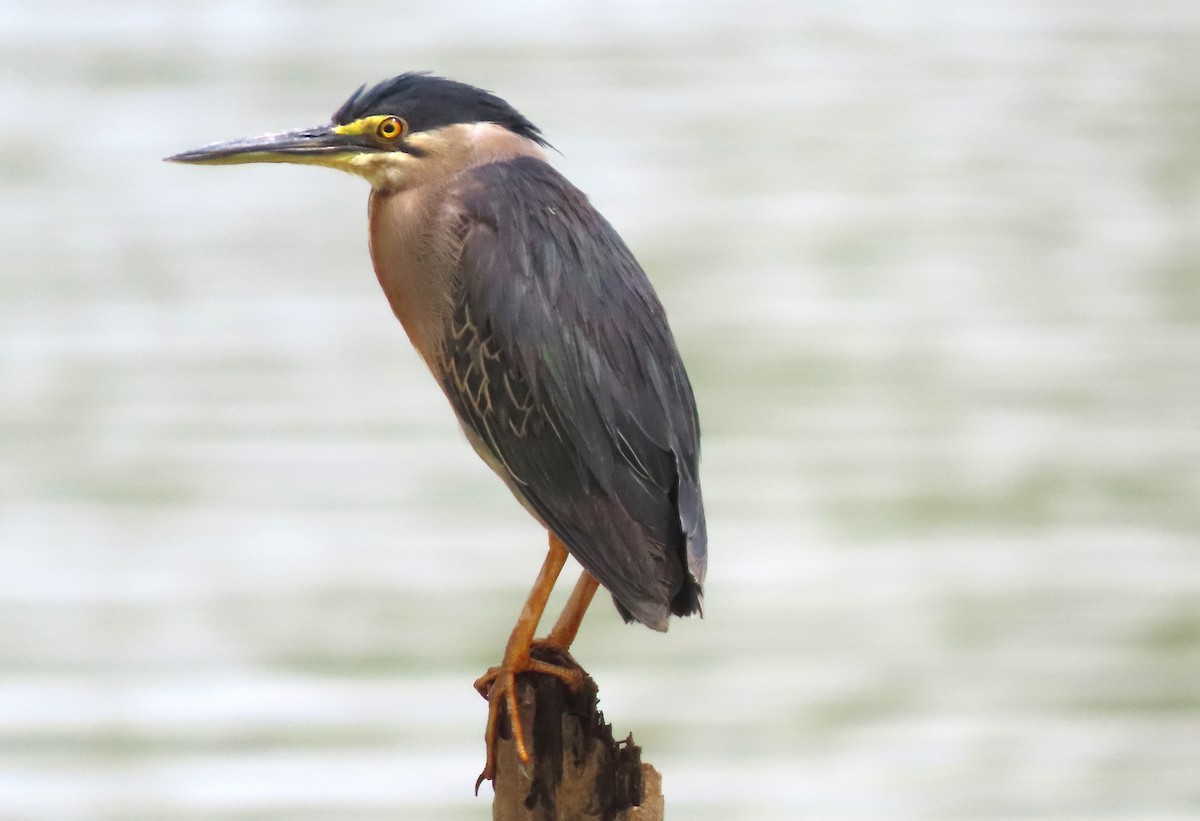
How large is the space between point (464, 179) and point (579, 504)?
39cm

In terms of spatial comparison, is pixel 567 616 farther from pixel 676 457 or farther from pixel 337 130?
pixel 337 130

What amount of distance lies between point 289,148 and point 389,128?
0.37 ft

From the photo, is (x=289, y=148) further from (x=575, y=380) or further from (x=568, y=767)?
(x=568, y=767)

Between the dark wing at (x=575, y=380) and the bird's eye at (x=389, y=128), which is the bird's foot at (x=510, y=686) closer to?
the dark wing at (x=575, y=380)

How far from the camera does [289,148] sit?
1.74 m

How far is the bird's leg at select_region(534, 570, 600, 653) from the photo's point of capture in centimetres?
181

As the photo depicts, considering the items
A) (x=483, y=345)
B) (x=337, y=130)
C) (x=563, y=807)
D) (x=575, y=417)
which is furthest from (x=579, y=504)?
(x=337, y=130)

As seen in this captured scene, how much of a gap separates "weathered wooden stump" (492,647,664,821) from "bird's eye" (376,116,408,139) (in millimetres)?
618

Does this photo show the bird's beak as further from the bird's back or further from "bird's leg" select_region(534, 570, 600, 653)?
"bird's leg" select_region(534, 570, 600, 653)

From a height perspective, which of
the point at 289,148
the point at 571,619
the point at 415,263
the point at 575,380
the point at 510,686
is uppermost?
the point at 289,148

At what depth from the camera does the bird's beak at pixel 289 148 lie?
5.71 feet

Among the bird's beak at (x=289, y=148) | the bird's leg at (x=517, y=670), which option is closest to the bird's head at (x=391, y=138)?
the bird's beak at (x=289, y=148)

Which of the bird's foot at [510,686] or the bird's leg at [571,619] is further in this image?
the bird's leg at [571,619]

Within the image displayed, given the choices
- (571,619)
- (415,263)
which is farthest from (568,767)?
(415,263)
